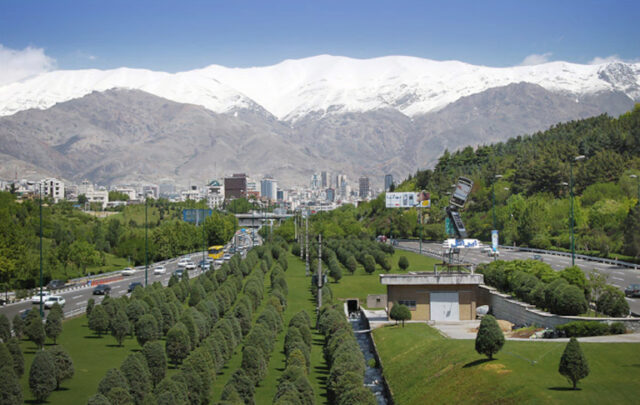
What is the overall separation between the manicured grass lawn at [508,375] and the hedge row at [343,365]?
2692mm

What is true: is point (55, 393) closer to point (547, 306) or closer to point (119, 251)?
point (547, 306)

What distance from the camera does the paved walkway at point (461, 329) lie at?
31.3 meters

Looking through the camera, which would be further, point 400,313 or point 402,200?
point 402,200

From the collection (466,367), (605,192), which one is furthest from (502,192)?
(466,367)

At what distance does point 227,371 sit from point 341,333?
6.08 metres

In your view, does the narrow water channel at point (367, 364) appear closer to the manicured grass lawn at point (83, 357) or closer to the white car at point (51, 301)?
the manicured grass lawn at point (83, 357)

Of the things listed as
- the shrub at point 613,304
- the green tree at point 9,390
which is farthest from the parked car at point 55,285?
the shrub at point 613,304

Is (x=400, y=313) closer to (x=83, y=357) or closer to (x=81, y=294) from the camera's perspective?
(x=83, y=357)

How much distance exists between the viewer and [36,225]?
10175 cm

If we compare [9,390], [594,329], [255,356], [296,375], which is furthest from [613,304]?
[9,390]

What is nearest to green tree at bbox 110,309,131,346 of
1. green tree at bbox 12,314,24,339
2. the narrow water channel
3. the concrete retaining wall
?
green tree at bbox 12,314,24,339

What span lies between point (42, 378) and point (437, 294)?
2546 centimetres

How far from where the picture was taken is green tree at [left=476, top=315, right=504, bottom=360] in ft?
93.9

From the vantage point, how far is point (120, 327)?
42.1 meters
